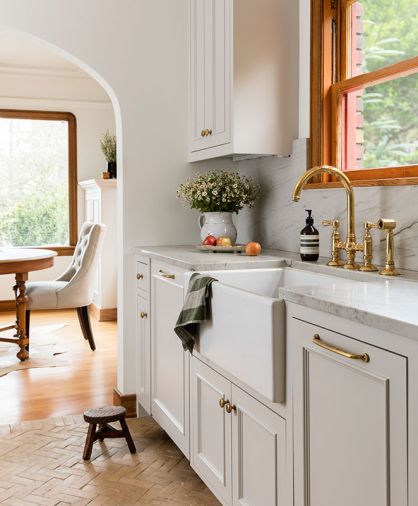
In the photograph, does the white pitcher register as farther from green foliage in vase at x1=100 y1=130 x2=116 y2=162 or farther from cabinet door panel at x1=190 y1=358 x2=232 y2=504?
green foliage in vase at x1=100 y1=130 x2=116 y2=162

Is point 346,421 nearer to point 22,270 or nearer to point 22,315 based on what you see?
point 22,270

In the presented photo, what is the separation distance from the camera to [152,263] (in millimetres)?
3057

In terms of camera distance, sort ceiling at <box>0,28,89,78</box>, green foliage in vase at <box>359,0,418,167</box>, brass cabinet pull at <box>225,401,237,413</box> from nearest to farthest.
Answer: brass cabinet pull at <box>225,401,237,413</box>, green foliage in vase at <box>359,0,418,167</box>, ceiling at <box>0,28,89,78</box>

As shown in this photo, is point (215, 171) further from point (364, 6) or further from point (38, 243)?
point (38, 243)

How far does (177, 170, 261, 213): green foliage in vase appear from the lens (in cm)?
317

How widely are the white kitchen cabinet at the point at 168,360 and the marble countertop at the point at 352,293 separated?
143 millimetres

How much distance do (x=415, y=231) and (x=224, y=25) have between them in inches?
55.7

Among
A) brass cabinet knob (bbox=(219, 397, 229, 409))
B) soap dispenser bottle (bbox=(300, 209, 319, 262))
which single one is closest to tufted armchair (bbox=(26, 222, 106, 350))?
soap dispenser bottle (bbox=(300, 209, 319, 262))

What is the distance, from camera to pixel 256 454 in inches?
74.3

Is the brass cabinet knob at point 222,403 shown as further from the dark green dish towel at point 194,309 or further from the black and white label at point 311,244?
the black and white label at point 311,244

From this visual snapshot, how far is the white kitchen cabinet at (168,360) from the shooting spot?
2557 mm

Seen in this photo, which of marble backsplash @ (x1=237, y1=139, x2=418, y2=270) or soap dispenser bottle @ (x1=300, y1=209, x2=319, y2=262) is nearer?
marble backsplash @ (x1=237, y1=139, x2=418, y2=270)

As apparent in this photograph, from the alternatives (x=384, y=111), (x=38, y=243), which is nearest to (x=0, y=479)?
(x=384, y=111)

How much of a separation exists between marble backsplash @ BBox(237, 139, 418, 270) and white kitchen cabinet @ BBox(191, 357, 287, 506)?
2.65ft
